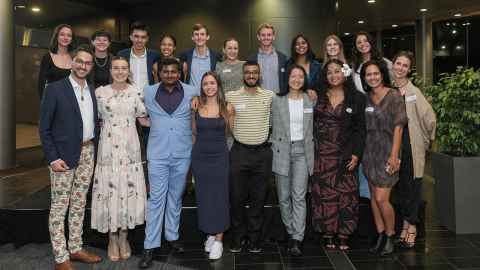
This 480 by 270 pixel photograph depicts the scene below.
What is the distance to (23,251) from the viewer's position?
406 cm

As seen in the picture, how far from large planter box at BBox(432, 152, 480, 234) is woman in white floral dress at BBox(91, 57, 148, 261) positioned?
3.06 metres

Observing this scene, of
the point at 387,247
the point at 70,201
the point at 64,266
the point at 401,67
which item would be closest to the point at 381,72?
the point at 401,67

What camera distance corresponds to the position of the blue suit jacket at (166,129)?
3674 mm

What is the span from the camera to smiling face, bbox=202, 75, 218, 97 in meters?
3.71

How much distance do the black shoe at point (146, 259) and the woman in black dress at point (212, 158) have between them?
485 mm

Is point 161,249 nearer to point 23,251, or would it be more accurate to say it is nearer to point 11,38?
point 23,251

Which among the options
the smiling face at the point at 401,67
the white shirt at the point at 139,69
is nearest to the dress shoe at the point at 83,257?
the white shirt at the point at 139,69

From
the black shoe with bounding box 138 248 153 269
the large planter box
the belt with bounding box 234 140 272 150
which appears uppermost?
the belt with bounding box 234 140 272 150

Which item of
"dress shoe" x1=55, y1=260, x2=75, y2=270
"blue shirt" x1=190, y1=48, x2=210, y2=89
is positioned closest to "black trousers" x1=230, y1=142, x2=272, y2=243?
"blue shirt" x1=190, y1=48, x2=210, y2=89

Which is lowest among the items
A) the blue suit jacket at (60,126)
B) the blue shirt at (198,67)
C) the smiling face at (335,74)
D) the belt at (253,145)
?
the belt at (253,145)

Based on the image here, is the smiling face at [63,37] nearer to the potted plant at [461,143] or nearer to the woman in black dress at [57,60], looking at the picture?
the woman in black dress at [57,60]

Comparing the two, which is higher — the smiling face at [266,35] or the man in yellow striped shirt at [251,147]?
the smiling face at [266,35]

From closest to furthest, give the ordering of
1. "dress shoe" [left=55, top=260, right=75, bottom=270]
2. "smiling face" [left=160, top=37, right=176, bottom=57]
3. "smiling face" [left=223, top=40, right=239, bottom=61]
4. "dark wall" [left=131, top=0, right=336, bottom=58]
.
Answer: "dress shoe" [left=55, top=260, right=75, bottom=270] → "smiling face" [left=223, top=40, right=239, bottom=61] → "smiling face" [left=160, top=37, right=176, bottom=57] → "dark wall" [left=131, top=0, right=336, bottom=58]

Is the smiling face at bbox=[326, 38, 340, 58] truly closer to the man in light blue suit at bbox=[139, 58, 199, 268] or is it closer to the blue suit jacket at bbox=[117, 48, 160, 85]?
the man in light blue suit at bbox=[139, 58, 199, 268]
